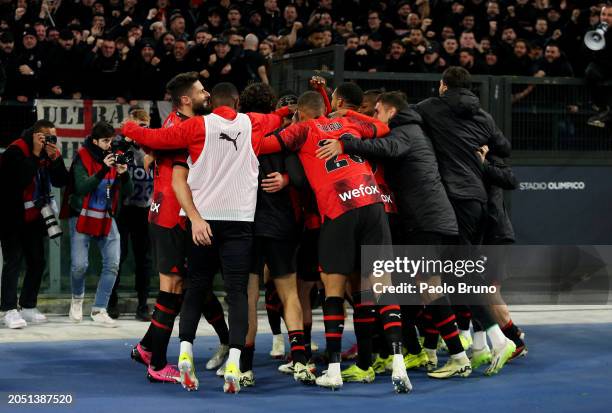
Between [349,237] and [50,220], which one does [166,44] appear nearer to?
[50,220]

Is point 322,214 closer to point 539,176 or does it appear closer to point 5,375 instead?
point 5,375

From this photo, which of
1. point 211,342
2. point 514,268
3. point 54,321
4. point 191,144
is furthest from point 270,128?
point 514,268

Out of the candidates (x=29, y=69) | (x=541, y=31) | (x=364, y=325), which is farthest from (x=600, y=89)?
(x=29, y=69)

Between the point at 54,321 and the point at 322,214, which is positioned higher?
the point at 322,214

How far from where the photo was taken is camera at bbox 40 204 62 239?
1051 cm

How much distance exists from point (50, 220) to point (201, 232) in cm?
357

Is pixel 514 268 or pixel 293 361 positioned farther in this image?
pixel 514 268

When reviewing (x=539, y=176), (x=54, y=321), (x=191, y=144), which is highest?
(x=191, y=144)

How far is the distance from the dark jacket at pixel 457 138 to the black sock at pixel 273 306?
65.0 inches

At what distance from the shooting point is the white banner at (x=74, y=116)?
12383 millimetres

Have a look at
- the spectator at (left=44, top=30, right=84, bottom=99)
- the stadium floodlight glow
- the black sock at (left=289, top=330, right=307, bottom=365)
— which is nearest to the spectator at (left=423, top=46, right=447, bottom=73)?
the stadium floodlight glow

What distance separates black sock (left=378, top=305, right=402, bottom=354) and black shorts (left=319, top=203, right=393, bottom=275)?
366 millimetres

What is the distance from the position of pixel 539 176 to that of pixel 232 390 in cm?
649

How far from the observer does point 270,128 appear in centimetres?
786
